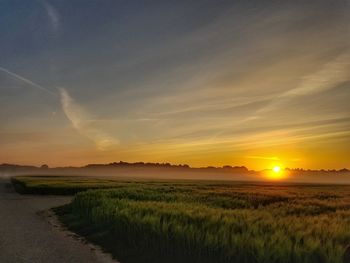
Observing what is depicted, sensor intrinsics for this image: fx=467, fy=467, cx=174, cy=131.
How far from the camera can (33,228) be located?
22.7m

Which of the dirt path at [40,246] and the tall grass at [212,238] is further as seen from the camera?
the dirt path at [40,246]

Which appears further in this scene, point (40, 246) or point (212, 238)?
point (40, 246)

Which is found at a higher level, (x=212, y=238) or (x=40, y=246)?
(x=212, y=238)

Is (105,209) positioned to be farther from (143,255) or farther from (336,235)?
(336,235)

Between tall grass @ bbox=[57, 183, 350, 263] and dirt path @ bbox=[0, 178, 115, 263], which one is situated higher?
tall grass @ bbox=[57, 183, 350, 263]

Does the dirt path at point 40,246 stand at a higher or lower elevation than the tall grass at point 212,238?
lower

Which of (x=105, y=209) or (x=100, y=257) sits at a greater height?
(x=105, y=209)

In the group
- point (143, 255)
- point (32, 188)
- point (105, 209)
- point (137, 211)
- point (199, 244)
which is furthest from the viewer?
point (32, 188)

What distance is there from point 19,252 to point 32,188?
43.7 metres

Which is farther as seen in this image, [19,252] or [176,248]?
[19,252]

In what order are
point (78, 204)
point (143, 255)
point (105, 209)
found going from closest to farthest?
point (143, 255)
point (105, 209)
point (78, 204)

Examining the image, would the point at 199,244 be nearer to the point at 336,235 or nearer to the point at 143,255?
the point at 143,255

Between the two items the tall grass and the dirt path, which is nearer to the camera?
the tall grass

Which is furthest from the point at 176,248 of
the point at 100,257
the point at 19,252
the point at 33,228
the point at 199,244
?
the point at 33,228
